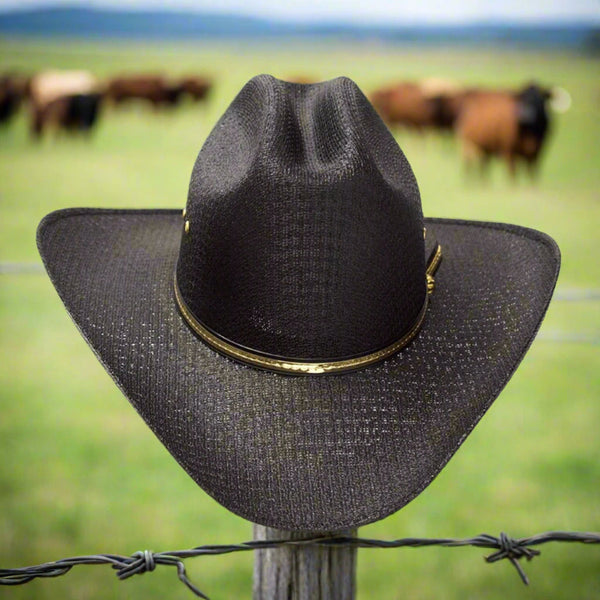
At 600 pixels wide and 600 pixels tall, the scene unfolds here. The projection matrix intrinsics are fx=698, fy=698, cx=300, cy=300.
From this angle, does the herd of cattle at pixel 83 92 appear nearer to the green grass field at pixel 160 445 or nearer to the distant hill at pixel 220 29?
the green grass field at pixel 160 445

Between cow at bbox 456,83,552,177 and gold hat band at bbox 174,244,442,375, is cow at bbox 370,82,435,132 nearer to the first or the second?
cow at bbox 456,83,552,177

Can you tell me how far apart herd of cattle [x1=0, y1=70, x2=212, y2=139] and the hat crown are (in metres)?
2.70

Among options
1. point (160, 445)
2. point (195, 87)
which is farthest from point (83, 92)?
point (160, 445)

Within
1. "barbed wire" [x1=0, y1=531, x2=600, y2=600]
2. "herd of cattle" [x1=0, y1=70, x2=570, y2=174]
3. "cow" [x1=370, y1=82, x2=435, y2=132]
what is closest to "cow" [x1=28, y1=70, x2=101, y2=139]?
"herd of cattle" [x1=0, y1=70, x2=570, y2=174]

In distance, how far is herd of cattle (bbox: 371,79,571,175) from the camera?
3.34 metres

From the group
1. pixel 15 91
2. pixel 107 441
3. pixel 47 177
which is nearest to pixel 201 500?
pixel 107 441

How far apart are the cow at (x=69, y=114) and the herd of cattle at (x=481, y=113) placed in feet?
4.53

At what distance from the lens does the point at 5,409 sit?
2.62m

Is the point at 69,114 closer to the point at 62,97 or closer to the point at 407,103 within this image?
the point at 62,97

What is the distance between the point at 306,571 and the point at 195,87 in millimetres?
2920

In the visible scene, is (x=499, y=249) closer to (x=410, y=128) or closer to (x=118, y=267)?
(x=118, y=267)

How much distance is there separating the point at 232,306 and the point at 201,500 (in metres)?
1.64

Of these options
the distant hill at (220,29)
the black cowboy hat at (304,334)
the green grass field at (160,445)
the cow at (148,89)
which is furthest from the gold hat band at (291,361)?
the cow at (148,89)

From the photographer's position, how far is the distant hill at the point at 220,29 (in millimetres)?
3012
